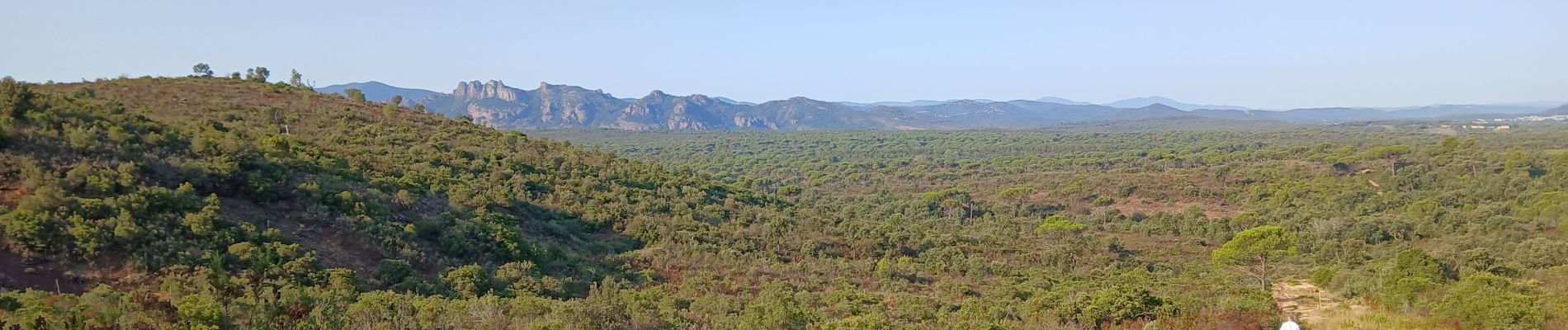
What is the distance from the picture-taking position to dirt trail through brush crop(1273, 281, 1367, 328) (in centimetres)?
1112

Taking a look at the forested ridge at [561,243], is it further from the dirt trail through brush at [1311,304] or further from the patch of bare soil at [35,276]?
the dirt trail through brush at [1311,304]

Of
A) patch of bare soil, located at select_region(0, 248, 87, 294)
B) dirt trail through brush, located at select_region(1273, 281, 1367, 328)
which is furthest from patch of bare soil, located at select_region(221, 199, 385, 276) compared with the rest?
dirt trail through brush, located at select_region(1273, 281, 1367, 328)

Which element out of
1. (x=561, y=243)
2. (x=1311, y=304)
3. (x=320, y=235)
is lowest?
(x=1311, y=304)

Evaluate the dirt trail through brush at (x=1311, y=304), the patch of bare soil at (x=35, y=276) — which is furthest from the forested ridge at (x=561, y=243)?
the dirt trail through brush at (x=1311, y=304)

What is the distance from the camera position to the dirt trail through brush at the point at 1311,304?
11125 mm

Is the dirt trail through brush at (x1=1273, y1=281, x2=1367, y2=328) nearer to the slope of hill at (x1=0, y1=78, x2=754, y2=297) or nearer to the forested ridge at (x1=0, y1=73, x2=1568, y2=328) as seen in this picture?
the forested ridge at (x1=0, y1=73, x2=1568, y2=328)

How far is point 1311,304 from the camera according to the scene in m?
13.1

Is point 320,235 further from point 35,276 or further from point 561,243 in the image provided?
point 561,243

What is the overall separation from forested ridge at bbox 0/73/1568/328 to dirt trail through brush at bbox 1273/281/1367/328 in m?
0.36

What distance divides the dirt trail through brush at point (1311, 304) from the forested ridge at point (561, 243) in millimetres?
357

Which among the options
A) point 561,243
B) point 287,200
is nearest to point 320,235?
point 287,200

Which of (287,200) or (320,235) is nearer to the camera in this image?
(320,235)

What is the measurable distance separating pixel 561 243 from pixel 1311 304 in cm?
1476

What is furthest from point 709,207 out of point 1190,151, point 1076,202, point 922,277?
point 1190,151
